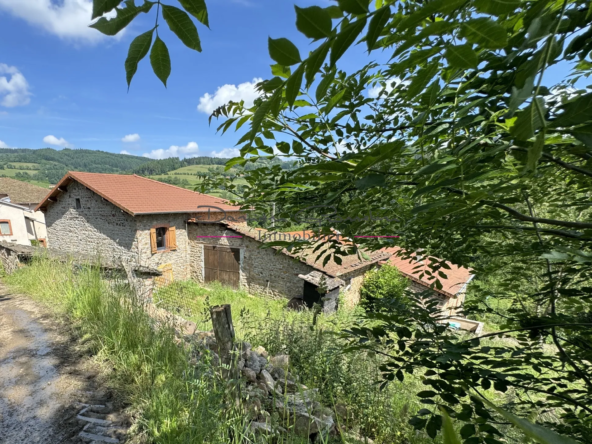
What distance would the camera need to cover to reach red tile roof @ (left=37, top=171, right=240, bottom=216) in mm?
12352

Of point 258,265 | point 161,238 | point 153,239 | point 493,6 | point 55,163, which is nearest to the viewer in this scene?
point 493,6

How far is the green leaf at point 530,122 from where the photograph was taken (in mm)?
384

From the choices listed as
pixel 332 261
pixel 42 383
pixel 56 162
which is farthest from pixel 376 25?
pixel 56 162

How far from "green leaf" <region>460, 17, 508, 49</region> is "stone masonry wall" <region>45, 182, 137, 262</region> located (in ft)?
43.9

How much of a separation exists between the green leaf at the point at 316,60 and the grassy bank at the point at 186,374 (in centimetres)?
131

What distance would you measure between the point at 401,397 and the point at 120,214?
12.8 m

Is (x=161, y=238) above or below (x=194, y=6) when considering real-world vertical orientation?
below

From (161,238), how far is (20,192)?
26615mm

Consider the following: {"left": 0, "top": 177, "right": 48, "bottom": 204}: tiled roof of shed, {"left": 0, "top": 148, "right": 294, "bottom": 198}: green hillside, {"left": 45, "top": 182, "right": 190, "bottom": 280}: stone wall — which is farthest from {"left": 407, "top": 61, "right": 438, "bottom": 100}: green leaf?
{"left": 0, "top": 148, "right": 294, "bottom": 198}: green hillside

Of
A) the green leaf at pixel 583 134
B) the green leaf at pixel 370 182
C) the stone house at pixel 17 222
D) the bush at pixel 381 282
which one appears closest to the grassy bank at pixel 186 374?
the green leaf at pixel 370 182

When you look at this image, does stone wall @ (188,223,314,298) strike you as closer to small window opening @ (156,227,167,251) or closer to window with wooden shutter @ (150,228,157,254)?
small window opening @ (156,227,167,251)

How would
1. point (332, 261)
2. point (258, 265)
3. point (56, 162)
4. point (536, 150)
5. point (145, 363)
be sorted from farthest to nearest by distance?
point (56, 162) → point (258, 265) → point (332, 261) → point (145, 363) → point (536, 150)

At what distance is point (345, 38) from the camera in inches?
16.5

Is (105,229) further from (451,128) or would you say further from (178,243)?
(451,128)
